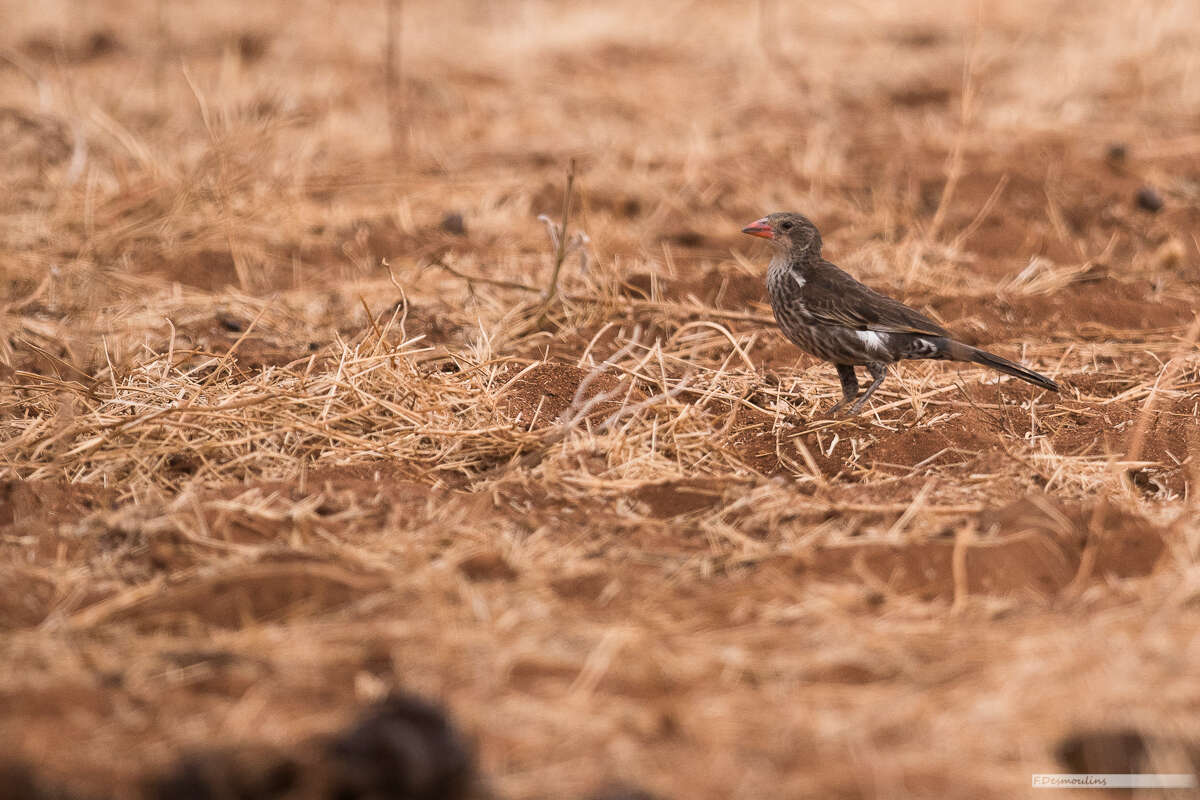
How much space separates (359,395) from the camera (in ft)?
13.2

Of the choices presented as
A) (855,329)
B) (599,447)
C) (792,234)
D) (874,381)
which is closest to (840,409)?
(874,381)

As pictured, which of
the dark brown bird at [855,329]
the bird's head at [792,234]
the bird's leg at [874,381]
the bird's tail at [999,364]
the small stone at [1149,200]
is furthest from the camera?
the small stone at [1149,200]

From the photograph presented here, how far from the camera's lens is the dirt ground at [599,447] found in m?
2.44

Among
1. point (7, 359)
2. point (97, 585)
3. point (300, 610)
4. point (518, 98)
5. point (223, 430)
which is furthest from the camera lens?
point (518, 98)

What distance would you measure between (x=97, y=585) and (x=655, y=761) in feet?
5.19

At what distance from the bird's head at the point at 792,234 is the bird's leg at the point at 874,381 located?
1.80 feet

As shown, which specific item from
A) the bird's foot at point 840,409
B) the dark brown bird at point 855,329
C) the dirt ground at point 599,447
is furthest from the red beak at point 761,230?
the bird's foot at point 840,409

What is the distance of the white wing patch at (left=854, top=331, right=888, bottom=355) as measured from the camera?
430cm

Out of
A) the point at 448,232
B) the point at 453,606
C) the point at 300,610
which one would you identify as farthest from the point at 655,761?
the point at 448,232

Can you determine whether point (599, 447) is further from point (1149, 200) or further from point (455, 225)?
point (1149, 200)

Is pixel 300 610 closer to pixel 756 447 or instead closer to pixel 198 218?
pixel 756 447

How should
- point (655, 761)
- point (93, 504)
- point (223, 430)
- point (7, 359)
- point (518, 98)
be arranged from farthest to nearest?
point (518, 98), point (7, 359), point (223, 430), point (93, 504), point (655, 761)

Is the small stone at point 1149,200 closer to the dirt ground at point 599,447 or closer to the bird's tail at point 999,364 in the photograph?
the dirt ground at point 599,447

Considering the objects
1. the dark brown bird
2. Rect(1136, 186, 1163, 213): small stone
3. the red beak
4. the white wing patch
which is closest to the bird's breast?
the dark brown bird
